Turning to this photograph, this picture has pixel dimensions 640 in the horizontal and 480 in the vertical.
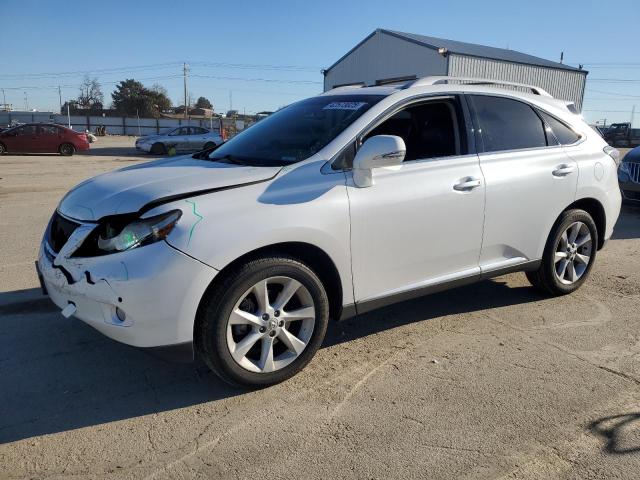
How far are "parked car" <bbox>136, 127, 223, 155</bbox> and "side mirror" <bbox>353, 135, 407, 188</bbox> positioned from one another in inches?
829

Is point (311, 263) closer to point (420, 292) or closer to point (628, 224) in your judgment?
point (420, 292)

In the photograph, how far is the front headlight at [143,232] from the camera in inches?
110

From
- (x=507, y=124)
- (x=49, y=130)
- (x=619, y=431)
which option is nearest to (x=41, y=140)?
(x=49, y=130)

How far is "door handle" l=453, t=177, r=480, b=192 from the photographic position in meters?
3.78

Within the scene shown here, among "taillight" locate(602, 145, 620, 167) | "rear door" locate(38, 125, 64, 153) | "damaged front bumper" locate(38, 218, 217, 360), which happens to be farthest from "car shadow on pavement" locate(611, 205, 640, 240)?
"rear door" locate(38, 125, 64, 153)

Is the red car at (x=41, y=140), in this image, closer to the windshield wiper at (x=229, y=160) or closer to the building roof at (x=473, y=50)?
the building roof at (x=473, y=50)

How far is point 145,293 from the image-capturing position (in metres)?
2.71

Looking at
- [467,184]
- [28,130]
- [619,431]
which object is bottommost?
[619,431]

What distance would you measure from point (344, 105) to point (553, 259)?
7.43 ft

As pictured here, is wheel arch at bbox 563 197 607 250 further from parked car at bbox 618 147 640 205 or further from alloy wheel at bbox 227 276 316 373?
parked car at bbox 618 147 640 205

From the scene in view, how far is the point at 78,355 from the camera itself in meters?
3.57

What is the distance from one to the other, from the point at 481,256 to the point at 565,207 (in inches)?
41.9

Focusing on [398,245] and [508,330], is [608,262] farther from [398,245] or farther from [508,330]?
[398,245]

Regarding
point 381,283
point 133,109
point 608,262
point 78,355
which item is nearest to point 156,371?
point 78,355
